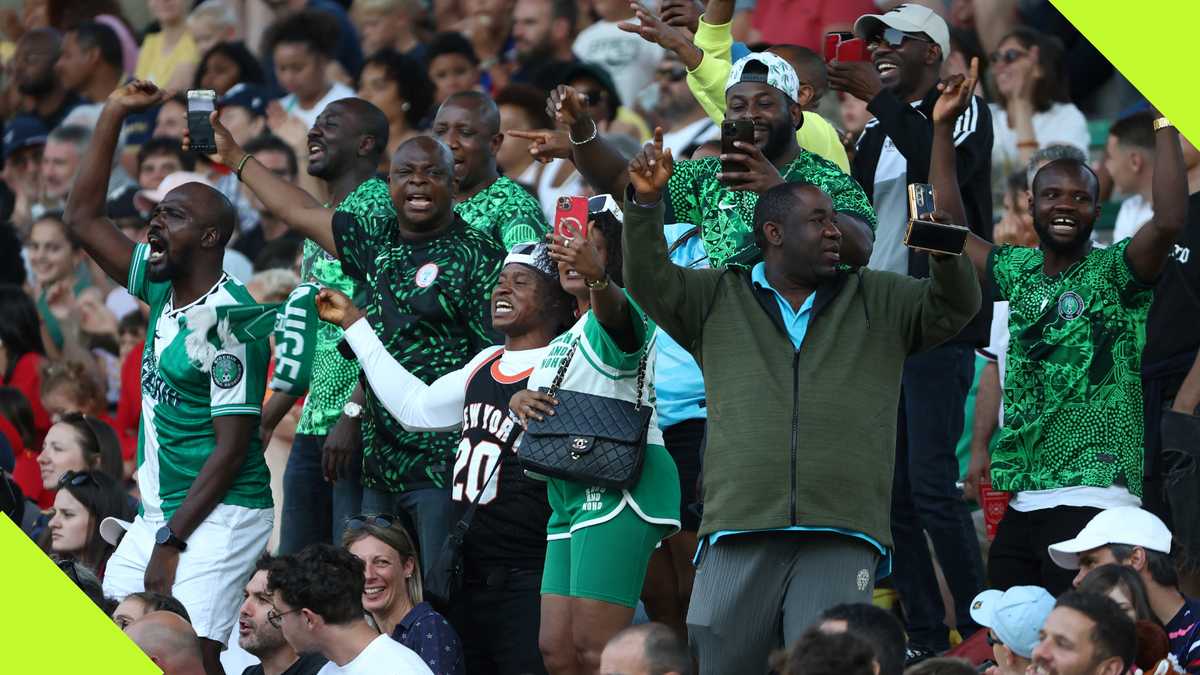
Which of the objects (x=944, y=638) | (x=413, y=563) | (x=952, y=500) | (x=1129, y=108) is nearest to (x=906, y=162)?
(x=952, y=500)

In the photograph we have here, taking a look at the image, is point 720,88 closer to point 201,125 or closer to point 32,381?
point 201,125

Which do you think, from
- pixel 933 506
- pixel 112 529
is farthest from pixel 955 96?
pixel 112 529

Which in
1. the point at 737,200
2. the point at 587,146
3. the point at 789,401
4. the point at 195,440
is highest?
the point at 587,146

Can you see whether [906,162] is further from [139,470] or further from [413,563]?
[139,470]

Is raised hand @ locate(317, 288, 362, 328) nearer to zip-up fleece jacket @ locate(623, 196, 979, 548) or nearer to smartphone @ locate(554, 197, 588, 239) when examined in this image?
smartphone @ locate(554, 197, 588, 239)

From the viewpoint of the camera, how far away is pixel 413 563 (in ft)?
26.0

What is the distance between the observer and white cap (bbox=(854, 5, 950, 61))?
27.8 ft

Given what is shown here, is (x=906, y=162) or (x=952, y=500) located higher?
(x=906, y=162)

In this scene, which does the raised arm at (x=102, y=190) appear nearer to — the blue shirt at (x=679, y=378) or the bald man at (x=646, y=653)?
the blue shirt at (x=679, y=378)

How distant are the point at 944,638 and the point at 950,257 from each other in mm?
2240

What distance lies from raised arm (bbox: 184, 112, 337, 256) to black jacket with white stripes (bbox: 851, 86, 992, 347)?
2275mm

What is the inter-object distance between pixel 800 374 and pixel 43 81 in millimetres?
11449

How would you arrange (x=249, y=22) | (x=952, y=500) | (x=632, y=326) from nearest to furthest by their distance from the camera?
(x=632, y=326), (x=952, y=500), (x=249, y=22)

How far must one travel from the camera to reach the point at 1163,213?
753cm
